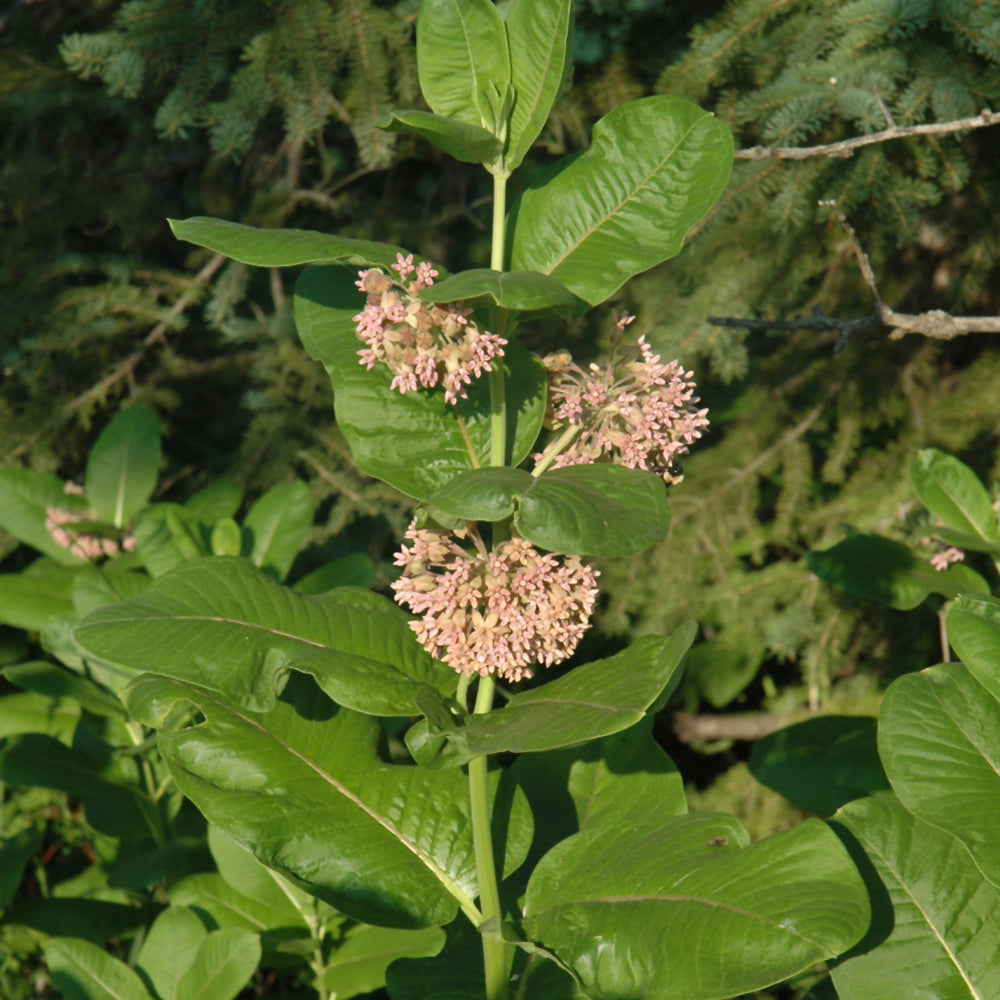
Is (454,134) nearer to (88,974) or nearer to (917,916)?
(917,916)

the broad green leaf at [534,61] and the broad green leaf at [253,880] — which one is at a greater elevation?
Result: the broad green leaf at [534,61]

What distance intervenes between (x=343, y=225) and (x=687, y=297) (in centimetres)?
112

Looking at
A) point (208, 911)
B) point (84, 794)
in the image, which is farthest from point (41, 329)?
point (208, 911)

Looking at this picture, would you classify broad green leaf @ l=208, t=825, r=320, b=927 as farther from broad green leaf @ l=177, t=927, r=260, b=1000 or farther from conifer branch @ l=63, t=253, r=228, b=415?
conifer branch @ l=63, t=253, r=228, b=415

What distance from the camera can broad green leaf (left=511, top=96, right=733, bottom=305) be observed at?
120 cm

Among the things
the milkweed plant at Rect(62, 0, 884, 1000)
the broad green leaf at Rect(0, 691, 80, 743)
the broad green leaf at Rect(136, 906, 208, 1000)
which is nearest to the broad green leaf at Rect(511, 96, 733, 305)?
the milkweed plant at Rect(62, 0, 884, 1000)

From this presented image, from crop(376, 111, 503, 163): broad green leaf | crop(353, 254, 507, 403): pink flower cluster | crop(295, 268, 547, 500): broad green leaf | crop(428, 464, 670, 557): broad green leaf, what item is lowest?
crop(295, 268, 547, 500): broad green leaf

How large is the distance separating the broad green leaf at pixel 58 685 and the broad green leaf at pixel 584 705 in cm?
96

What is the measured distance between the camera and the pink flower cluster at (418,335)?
1.12 metres

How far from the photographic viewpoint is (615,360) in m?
1.22

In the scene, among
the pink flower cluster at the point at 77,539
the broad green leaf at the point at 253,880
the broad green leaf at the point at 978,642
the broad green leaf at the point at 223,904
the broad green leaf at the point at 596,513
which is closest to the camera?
the broad green leaf at the point at 596,513

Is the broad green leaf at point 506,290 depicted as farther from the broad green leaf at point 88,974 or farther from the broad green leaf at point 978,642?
the broad green leaf at point 88,974

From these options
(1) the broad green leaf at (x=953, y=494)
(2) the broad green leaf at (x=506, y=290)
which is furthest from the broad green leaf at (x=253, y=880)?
(1) the broad green leaf at (x=953, y=494)

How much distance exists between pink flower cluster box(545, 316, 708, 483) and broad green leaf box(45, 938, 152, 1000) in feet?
3.38
